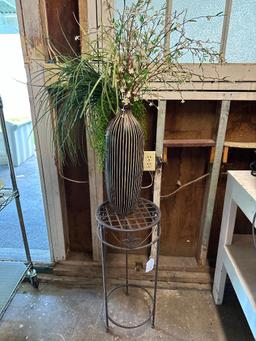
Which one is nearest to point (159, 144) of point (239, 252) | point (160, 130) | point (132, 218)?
point (160, 130)

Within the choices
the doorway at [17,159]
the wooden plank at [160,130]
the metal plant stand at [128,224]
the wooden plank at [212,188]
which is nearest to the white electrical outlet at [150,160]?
the wooden plank at [160,130]

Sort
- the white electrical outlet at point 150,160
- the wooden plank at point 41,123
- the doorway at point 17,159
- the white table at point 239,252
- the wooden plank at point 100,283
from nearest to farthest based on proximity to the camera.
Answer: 1. the white table at point 239,252
2. the wooden plank at point 41,123
3. the white electrical outlet at point 150,160
4. the wooden plank at point 100,283
5. the doorway at point 17,159

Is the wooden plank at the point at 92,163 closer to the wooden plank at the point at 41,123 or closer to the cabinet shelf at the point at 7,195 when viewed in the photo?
the wooden plank at the point at 41,123

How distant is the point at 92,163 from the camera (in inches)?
54.0

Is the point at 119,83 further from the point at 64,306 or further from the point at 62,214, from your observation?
the point at 64,306

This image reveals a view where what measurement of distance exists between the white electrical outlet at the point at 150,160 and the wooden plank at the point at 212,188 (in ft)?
1.04

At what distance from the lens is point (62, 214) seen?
4.95 ft

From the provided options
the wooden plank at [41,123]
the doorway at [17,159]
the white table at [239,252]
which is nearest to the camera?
the white table at [239,252]

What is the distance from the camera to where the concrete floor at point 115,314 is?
4.21 ft

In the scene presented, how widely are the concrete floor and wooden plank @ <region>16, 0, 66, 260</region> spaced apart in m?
0.27

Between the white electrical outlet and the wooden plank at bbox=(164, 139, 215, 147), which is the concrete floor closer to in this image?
the white electrical outlet

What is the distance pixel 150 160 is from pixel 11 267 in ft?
3.28

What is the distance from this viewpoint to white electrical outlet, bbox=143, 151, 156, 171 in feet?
4.49

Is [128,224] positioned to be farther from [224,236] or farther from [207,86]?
[207,86]
